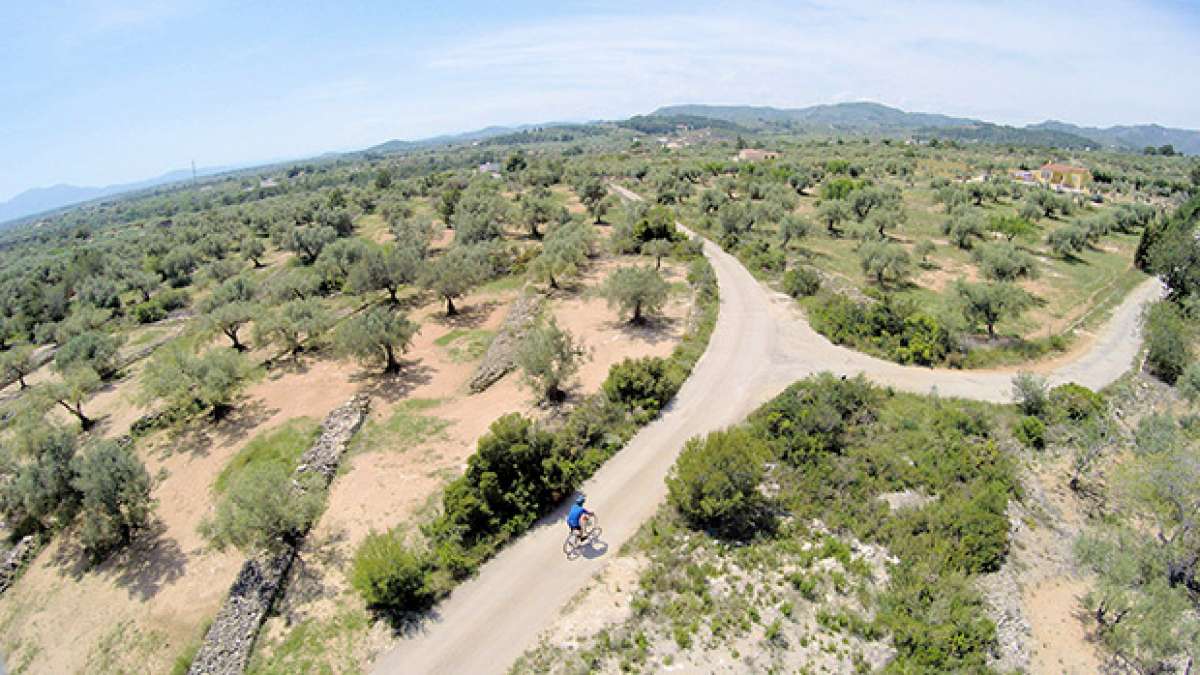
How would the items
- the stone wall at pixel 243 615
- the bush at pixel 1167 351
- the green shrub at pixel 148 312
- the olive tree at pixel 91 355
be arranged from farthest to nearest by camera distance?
1. the green shrub at pixel 148 312
2. the olive tree at pixel 91 355
3. the bush at pixel 1167 351
4. the stone wall at pixel 243 615

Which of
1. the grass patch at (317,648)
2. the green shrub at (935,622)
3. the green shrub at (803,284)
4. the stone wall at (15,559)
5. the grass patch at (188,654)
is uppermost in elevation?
the green shrub at (803,284)

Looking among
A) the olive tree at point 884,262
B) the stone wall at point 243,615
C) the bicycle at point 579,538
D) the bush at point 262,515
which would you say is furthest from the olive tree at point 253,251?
the olive tree at point 884,262

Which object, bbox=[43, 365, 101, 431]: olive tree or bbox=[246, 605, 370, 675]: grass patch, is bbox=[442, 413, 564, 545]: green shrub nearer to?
bbox=[246, 605, 370, 675]: grass patch

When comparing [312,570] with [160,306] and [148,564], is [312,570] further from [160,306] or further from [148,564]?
[160,306]

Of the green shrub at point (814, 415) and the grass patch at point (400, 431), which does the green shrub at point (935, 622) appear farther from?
the grass patch at point (400, 431)

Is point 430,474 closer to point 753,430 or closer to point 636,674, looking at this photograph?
point 636,674

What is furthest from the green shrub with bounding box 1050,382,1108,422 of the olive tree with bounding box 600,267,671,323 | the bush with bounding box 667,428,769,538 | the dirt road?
the olive tree with bounding box 600,267,671,323
